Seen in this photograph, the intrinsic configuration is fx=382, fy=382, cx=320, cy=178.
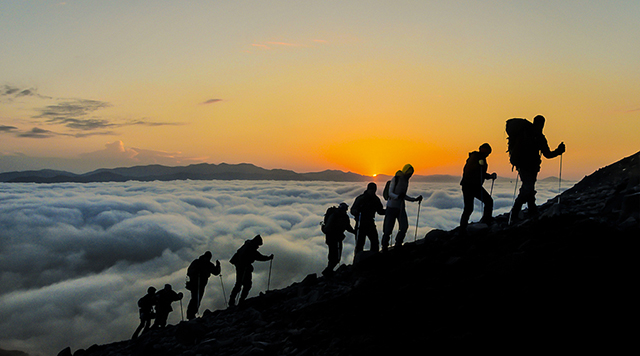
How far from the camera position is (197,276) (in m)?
15.1

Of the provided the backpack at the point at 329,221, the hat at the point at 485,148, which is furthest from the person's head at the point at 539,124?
the backpack at the point at 329,221

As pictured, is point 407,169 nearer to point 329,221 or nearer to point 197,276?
point 329,221

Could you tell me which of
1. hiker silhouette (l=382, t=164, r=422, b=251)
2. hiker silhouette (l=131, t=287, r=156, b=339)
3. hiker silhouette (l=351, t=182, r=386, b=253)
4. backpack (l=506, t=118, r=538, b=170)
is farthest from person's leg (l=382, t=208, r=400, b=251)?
hiker silhouette (l=131, t=287, r=156, b=339)

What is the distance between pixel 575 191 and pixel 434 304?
39.7ft

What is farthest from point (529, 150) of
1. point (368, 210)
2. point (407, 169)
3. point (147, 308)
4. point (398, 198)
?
point (147, 308)

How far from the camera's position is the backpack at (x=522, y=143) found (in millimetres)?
9359

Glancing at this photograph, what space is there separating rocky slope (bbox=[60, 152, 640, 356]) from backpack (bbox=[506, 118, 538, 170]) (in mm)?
1609

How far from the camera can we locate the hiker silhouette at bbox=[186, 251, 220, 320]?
15062 millimetres

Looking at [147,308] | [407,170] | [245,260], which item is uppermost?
[407,170]

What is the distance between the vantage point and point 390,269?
10016mm

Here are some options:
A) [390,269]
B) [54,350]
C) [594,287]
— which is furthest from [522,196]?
[54,350]

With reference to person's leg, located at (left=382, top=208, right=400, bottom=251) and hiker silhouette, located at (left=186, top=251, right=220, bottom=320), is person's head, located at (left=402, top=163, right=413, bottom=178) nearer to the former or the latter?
person's leg, located at (left=382, top=208, right=400, bottom=251)

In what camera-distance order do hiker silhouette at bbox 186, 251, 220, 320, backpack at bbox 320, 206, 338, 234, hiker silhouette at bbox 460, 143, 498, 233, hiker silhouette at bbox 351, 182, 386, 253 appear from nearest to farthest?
hiker silhouette at bbox 460, 143, 498, 233 → hiker silhouette at bbox 351, 182, 386, 253 → backpack at bbox 320, 206, 338, 234 → hiker silhouette at bbox 186, 251, 220, 320

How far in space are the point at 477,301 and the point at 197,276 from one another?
11.8m
